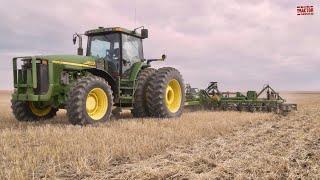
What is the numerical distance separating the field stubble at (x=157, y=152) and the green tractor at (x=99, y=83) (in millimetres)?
828

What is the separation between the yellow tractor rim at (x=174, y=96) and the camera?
13.4 m

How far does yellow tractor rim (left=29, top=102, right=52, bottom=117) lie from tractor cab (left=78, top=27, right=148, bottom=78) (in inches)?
74.0

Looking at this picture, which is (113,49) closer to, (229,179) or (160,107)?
(160,107)

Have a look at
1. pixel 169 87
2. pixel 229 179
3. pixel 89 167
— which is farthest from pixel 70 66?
pixel 229 179

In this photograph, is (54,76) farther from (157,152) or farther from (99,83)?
(157,152)

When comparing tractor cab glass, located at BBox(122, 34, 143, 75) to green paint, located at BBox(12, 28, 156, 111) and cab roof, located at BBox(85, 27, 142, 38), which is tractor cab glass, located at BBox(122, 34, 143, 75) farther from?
green paint, located at BBox(12, 28, 156, 111)

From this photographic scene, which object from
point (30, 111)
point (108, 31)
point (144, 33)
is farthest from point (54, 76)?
point (144, 33)

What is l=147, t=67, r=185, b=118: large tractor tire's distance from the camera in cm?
1237

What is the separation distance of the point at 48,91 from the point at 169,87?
4068mm

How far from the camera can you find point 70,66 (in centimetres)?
1087

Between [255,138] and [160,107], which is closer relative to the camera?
[255,138]


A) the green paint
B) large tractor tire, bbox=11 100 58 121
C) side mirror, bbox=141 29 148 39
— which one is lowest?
large tractor tire, bbox=11 100 58 121

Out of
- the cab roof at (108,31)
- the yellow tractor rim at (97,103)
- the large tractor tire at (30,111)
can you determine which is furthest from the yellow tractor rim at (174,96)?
the large tractor tire at (30,111)

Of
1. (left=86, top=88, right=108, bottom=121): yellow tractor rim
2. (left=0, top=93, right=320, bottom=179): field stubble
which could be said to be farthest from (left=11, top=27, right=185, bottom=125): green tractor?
(left=0, top=93, right=320, bottom=179): field stubble
